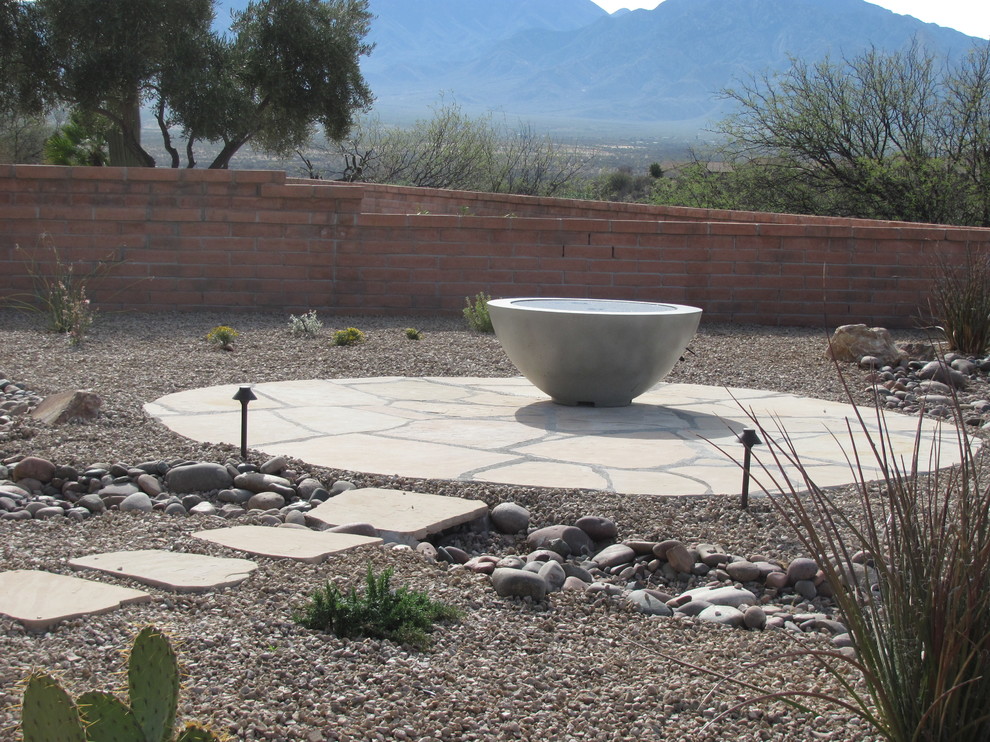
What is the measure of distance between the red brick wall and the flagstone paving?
3.10 m

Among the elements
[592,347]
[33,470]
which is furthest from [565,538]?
[33,470]

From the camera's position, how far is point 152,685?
72.8 inches

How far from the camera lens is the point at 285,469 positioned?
186 inches

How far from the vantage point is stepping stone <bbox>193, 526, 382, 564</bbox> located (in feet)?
11.6

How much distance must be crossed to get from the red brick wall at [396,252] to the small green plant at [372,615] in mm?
7111

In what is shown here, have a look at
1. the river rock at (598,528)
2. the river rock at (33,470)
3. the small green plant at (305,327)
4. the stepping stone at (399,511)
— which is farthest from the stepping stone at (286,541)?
the small green plant at (305,327)

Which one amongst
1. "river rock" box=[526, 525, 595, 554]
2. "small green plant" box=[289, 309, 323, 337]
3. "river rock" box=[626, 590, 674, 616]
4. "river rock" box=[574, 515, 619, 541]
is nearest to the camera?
"river rock" box=[626, 590, 674, 616]

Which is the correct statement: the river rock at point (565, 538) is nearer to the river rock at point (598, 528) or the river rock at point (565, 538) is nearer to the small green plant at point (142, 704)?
the river rock at point (598, 528)

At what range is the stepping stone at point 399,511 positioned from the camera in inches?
155

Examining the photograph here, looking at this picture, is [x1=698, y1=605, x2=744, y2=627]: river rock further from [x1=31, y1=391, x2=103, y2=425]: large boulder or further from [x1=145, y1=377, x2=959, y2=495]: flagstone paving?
[x1=31, y1=391, x2=103, y2=425]: large boulder

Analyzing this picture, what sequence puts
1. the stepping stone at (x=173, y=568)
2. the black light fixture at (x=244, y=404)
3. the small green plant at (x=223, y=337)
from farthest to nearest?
the small green plant at (x=223, y=337) → the black light fixture at (x=244, y=404) → the stepping stone at (x=173, y=568)

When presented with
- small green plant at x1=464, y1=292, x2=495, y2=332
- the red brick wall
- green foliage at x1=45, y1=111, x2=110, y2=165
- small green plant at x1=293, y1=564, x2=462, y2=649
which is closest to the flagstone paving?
small green plant at x1=293, y1=564, x2=462, y2=649

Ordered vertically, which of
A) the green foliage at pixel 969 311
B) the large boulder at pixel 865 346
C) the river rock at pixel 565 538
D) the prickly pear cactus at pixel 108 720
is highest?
the green foliage at pixel 969 311

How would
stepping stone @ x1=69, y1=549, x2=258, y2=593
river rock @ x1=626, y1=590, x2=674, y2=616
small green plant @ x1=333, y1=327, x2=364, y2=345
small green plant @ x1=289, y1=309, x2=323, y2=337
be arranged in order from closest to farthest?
stepping stone @ x1=69, y1=549, x2=258, y2=593 < river rock @ x1=626, y1=590, x2=674, y2=616 < small green plant @ x1=333, y1=327, x2=364, y2=345 < small green plant @ x1=289, y1=309, x2=323, y2=337
